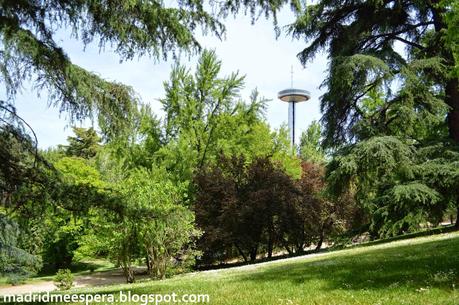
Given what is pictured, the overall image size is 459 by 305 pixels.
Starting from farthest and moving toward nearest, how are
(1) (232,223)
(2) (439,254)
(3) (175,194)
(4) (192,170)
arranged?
(4) (192,170) < (1) (232,223) < (3) (175,194) < (2) (439,254)

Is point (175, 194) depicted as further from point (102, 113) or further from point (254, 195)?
point (102, 113)

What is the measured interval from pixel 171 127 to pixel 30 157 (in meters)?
20.5

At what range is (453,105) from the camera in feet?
52.9

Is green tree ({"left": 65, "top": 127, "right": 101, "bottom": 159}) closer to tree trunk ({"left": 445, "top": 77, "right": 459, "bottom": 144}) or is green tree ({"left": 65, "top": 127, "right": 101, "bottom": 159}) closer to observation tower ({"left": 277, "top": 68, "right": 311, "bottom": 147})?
observation tower ({"left": 277, "top": 68, "right": 311, "bottom": 147})

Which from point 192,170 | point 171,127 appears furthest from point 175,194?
point 171,127

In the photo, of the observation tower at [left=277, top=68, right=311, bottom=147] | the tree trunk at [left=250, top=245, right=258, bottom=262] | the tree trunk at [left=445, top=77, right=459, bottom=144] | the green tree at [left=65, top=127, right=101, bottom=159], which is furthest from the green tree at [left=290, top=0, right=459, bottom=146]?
the observation tower at [left=277, top=68, right=311, bottom=147]

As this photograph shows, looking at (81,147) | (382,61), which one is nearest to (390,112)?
(382,61)

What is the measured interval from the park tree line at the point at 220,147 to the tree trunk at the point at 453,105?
0.16ft

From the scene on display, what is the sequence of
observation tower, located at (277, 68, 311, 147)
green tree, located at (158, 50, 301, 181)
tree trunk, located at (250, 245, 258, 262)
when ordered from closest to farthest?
1. tree trunk, located at (250, 245, 258, 262)
2. green tree, located at (158, 50, 301, 181)
3. observation tower, located at (277, 68, 311, 147)

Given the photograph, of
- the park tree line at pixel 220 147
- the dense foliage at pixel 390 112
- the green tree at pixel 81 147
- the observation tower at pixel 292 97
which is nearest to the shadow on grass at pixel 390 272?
the park tree line at pixel 220 147

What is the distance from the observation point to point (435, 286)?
5.88m

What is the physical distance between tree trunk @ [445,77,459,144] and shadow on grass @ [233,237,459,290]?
23.8ft

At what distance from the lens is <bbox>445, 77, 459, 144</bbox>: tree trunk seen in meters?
15.9

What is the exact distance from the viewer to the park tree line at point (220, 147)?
5.86m
